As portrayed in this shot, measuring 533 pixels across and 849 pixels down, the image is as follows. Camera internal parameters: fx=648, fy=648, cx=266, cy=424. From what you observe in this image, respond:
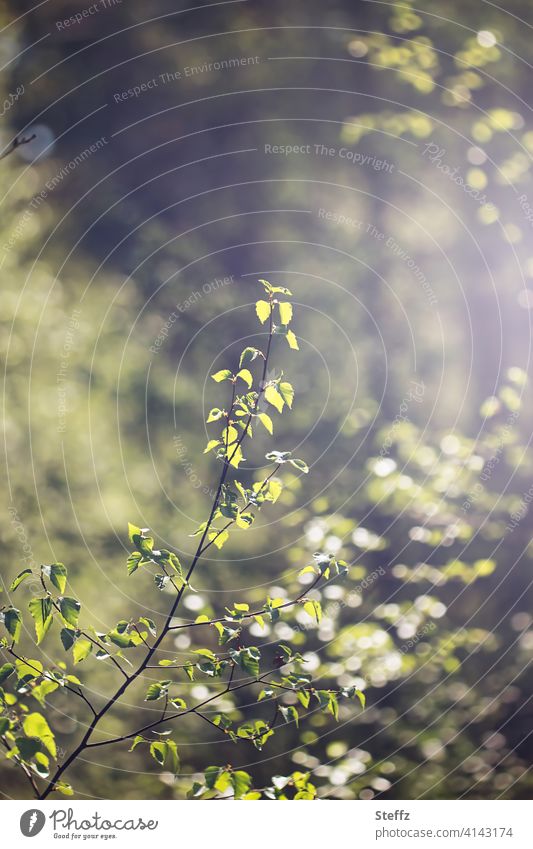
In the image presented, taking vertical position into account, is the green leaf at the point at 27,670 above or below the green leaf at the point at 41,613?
below

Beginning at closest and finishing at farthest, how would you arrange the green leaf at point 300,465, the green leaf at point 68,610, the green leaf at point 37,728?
the green leaf at point 37,728 < the green leaf at point 68,610 < the green leaf at point 300,465

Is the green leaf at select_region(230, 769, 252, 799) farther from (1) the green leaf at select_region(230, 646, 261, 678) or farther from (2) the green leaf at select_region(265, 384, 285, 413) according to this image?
(2) the green leaf at select_region(265, 384, 285, 413)

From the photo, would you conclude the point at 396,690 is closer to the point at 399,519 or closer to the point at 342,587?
the point at 342,587

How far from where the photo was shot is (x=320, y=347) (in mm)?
2221

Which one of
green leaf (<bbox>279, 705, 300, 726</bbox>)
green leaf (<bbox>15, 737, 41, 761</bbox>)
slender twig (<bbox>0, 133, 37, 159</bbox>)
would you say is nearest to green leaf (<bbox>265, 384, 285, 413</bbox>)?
green leaf (<bbox>279, 705, 300, 726</bbox>)

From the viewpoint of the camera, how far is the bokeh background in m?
2.07

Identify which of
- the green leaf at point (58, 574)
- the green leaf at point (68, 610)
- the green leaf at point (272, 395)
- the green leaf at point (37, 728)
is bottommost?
the green leaf at point (37, 728)

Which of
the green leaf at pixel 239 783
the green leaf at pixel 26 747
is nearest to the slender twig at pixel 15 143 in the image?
the green leaf at pixel 26 747

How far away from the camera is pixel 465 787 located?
2062mm

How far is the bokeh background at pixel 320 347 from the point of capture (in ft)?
6.81

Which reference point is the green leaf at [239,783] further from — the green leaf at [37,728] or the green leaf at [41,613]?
the green leaf at [41,613]

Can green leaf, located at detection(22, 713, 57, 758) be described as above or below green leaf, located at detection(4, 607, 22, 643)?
below

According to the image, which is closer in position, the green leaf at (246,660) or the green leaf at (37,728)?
the green leaf at (37,728)

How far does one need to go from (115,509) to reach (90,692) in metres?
0.62
